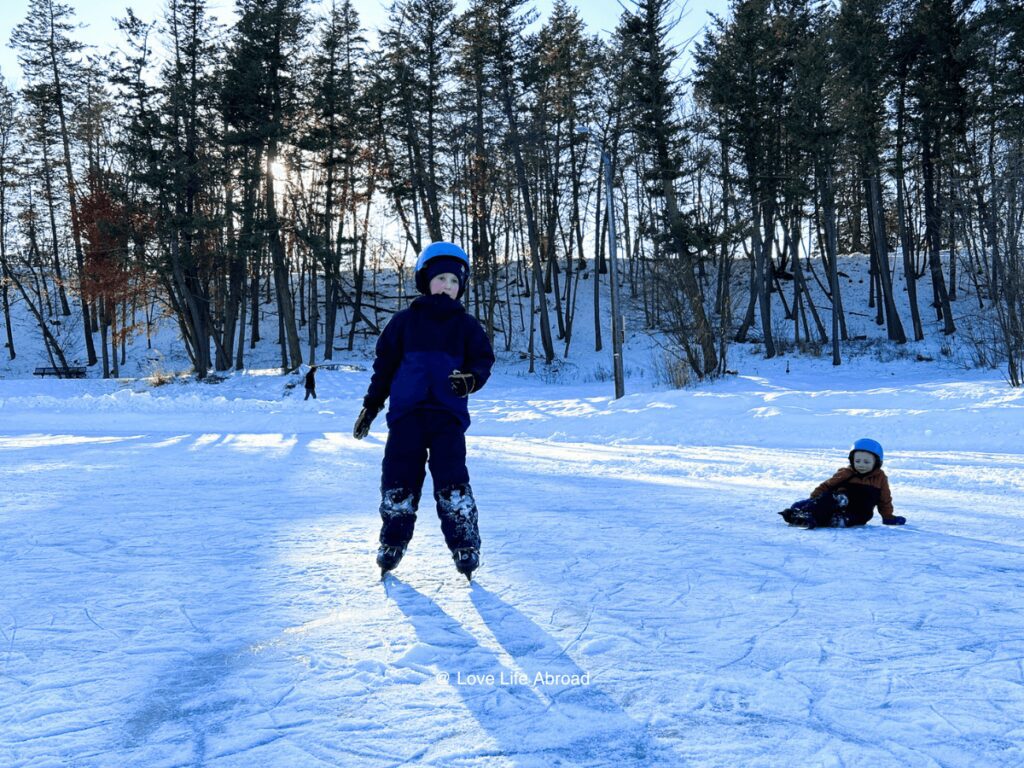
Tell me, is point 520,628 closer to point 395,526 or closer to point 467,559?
point 467,559

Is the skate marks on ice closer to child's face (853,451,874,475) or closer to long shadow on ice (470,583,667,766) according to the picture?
long shadow on ice (470,583,667,766)

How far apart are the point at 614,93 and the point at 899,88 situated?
469 inches

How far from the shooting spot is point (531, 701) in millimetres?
2227

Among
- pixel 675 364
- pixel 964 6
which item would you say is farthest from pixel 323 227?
pixel 964 6

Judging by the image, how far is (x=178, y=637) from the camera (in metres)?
2.82

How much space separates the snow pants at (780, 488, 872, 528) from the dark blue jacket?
8.64ft

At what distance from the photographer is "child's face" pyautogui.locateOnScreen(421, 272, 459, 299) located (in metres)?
3.85

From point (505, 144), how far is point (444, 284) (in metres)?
24.3

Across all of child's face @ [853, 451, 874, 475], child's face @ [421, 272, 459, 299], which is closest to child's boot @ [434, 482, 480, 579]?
child's face @ [421, 272, 459, 299]

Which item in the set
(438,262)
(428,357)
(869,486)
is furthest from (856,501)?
(438,262)

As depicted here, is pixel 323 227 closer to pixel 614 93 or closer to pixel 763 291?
pixel 614 93

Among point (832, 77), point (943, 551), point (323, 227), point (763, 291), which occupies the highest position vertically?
point (832, 77)

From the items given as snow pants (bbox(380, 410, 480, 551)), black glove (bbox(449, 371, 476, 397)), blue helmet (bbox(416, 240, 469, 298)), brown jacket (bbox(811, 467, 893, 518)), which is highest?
blue helmet (bbox(416, 240, 469, 298))

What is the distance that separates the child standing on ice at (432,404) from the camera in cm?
366
